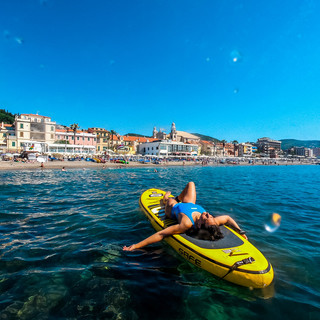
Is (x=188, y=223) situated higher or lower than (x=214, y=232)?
higher

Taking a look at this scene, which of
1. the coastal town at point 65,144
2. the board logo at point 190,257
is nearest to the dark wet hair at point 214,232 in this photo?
the board logo at point 190,257

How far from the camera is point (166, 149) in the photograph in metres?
89.2

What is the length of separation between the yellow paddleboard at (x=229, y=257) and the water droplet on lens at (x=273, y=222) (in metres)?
3.61

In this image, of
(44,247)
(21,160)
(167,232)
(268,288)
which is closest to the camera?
(268,288)

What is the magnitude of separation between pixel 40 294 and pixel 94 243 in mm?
2339

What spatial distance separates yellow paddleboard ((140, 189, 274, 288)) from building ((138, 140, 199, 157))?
260 feet

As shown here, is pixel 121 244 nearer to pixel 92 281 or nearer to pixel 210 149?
pixel 92 281

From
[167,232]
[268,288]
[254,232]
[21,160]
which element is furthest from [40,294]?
[21,160]

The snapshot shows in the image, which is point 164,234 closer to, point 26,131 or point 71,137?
point 26,131

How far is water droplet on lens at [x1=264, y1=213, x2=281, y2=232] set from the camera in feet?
26.7

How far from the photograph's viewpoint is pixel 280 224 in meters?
8.63

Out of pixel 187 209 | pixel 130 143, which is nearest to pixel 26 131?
pixel 130 143

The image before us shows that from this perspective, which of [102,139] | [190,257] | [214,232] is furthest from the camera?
[102,139]

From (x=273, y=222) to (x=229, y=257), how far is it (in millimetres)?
6136
